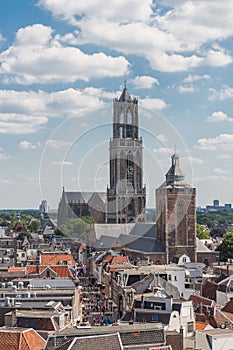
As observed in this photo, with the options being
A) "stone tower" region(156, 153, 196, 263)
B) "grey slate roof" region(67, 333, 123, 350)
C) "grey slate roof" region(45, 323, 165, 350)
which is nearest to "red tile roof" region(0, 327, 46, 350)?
"grey slate roof" region(45, 323, 165, 350)

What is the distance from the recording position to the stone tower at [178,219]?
4336 inches

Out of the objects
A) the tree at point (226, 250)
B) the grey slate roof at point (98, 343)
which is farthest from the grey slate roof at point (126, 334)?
the tree at point (226, 250)

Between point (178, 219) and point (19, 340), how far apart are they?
263ft

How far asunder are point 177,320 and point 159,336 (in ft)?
28.6

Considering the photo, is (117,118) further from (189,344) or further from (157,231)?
(189,344)

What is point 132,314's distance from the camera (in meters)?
42.6

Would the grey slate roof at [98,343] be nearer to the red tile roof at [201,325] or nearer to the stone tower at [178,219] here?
the red tile roof at [201,325]

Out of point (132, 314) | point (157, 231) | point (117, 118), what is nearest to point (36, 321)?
point (132, 314)

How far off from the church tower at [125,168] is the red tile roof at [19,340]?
120941mm

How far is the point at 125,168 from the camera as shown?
160m

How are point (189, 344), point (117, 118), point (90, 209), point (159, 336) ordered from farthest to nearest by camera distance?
point (90, 209) < point (117, 118) < point (189, 344) < point (159, 336)

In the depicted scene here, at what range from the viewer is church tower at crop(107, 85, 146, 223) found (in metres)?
157

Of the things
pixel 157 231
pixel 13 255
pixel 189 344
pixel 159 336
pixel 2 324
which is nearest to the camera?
pixel 159 336

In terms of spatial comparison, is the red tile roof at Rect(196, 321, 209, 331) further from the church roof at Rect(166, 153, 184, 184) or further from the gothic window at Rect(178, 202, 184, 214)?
the church roof at Rect(166, 153, 184, 184)
